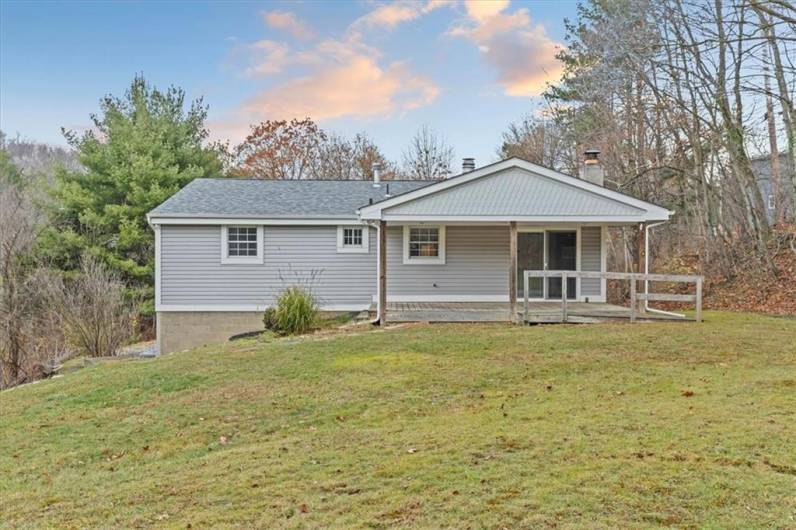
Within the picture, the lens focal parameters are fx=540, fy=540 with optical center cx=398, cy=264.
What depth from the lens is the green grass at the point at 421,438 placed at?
3.43 meters

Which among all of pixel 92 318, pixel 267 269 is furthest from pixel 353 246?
pixel 92 318

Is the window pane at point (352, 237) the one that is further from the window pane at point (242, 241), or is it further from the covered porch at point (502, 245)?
the window pane at point (242, 241)

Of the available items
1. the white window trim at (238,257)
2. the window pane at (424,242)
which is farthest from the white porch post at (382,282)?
the white window trim at (238,257)

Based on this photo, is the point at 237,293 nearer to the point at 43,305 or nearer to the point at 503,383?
the point at 43,305

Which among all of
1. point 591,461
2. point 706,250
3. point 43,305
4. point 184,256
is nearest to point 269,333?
point 184,256

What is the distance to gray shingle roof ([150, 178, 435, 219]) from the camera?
46.9 ft

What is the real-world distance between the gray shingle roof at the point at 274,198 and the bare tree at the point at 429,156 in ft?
46.0

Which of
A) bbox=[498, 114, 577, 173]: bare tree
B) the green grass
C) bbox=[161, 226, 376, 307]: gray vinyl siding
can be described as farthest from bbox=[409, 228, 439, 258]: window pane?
bbox=[498, 114, 577, 173]: bare tree

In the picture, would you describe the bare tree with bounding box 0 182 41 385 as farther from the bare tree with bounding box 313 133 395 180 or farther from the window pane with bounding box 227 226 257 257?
the bare tree with bounding box 313 133 395 180

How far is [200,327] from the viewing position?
14.4 m

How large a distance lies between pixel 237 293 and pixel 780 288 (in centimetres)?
1509

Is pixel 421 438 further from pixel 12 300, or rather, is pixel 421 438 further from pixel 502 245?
pixel 12 300

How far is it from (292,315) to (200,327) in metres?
4.22

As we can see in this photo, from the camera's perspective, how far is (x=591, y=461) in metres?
4.02
